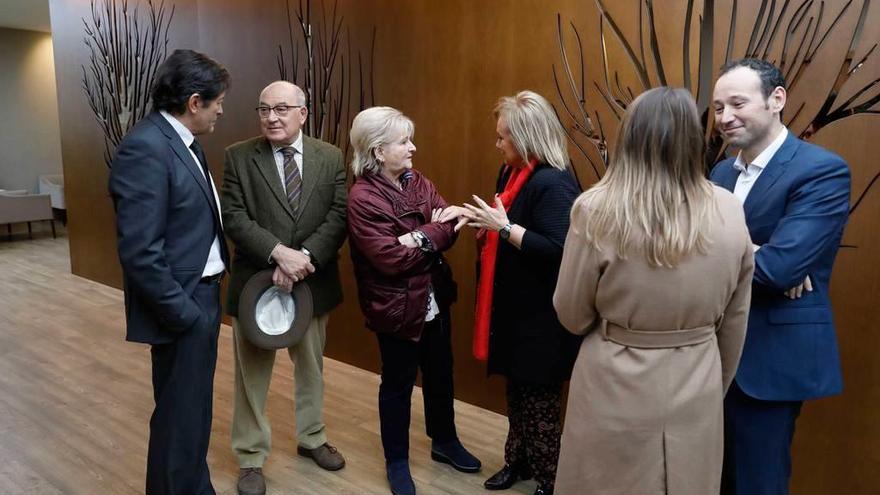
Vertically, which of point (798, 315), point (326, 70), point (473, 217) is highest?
point (326, 70)

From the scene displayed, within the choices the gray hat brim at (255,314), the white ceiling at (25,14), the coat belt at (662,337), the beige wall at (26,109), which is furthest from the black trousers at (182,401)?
the beige wall at (26,109)

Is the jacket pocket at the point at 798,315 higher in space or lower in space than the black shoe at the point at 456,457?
higher

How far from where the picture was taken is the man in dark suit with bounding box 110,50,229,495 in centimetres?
203

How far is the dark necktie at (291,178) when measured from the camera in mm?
2725

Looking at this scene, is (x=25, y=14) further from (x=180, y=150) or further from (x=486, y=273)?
(x=486, y=273)

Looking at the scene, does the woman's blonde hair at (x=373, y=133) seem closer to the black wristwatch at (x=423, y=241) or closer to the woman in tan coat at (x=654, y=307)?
the black wristwatch at (x=423, y=241)

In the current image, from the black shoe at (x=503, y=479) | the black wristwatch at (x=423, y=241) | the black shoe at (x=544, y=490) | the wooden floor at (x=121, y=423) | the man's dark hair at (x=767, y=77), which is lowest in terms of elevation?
the wooden floor at (x=121, y=423)

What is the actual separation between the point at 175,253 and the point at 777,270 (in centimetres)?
176

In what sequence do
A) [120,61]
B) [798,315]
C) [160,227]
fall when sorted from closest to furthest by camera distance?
[798,315]
[160,227]
[120,61]

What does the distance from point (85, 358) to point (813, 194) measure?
431cm

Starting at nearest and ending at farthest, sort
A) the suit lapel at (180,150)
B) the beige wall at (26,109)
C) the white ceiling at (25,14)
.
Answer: the suit lapel at (180,150) < the white ceiling at (25,14) < the beige wall at (26,109)

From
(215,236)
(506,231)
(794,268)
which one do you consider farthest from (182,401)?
(794,268)

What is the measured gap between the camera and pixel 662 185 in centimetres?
153

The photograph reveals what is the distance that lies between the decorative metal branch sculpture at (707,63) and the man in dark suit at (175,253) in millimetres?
1533
